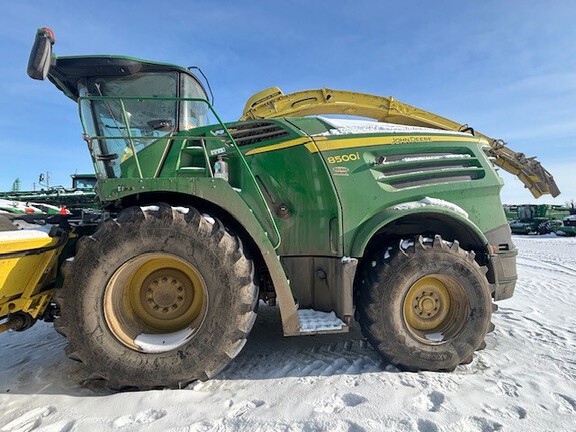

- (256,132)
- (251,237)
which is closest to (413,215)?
(251,237)

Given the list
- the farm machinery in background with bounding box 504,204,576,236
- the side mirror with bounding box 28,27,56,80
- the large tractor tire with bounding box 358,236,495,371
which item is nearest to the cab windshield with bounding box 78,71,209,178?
the side mirror with bounding box 28,27,56,80

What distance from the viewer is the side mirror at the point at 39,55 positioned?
8.20 ft

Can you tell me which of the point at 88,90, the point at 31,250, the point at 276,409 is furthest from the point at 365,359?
Answer: the point at 88,90

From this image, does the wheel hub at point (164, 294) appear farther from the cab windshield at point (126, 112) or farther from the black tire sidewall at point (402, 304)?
the black tire sidewall at point (402, 304)

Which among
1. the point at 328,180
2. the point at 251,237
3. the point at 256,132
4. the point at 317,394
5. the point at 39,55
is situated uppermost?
the point at 39,55

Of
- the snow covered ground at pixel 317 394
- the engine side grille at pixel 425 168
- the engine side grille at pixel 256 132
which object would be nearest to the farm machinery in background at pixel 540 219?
the engine side grille at pixel 425 168

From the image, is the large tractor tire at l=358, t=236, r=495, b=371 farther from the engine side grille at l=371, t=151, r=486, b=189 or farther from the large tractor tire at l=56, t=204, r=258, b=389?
the large tractor tire at l=56, t=204, r=258, b=389

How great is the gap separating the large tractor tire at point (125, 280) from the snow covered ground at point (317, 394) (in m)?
0.19

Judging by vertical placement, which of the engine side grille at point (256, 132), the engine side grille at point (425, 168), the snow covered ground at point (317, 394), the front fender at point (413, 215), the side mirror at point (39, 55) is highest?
the side mirror at point (39, 55)

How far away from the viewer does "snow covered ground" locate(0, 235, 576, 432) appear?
81.6 inches

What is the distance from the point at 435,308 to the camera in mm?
3051

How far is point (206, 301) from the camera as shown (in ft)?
8.65

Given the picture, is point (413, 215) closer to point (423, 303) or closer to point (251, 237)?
point (423, 303)

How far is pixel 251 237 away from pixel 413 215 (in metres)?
1.47
